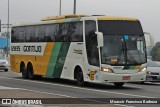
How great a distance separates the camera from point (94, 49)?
22.2 metres

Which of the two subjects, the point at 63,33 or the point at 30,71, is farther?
the point at 30,71

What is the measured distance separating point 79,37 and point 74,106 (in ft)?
33.4

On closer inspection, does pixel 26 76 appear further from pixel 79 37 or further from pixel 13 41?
pixel 79 37

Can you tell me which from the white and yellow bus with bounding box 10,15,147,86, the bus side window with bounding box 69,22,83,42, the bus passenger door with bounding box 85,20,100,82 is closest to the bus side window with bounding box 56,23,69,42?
the white and yellow bus with bounding box 10,15,147,86

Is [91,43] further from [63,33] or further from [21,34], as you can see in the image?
[21,34]

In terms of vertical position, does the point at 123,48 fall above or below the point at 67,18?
below

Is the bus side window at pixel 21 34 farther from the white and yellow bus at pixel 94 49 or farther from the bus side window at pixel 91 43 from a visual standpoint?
the bus side window at pixel 91 43

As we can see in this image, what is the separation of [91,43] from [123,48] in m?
1.48

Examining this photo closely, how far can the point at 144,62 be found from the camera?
73.7 ft

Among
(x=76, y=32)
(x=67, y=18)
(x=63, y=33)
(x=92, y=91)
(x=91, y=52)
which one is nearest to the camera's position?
(x=92, y=91)

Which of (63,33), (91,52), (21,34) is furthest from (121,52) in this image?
(21,34)

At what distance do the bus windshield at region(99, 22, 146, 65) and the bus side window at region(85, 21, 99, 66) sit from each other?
42 cm

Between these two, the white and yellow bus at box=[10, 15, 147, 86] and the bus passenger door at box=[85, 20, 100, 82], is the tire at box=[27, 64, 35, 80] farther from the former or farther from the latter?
the bus passenger door at box=[85, 20, 100, 82]

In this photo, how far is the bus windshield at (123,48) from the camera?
2175 cm
